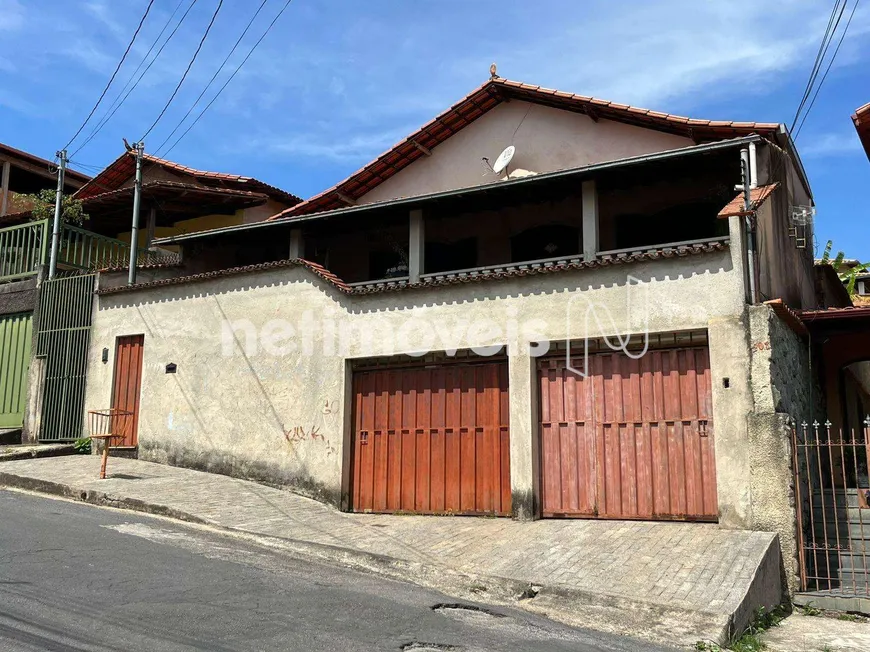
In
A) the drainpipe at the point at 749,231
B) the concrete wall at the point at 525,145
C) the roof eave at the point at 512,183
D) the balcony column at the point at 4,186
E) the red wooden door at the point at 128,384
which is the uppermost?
the balcony column at the point at 4,186

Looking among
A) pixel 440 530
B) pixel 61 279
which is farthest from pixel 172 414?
pixel 440 530

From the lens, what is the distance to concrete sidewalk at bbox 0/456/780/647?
7.21m

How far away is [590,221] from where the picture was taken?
11844mm

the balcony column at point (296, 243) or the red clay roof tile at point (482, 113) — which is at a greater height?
the red clay roof tile at point (482, 113)

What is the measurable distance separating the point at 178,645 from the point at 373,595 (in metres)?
2.33

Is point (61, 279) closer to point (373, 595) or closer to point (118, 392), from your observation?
point (118, 392)

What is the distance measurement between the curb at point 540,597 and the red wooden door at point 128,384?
457 cm

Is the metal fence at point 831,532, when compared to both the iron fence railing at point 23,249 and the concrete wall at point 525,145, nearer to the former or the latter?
the concrete wall at point 525,145

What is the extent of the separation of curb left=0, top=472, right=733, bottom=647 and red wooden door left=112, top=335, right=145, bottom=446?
15.0 feet

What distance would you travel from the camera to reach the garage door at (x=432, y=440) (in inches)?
449

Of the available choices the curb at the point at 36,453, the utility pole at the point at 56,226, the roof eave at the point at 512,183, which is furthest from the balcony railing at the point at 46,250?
the curb at the point at 36,453

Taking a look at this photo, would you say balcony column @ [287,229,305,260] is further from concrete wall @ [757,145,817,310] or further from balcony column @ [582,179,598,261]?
concrete wall @ [757,145,817,310]

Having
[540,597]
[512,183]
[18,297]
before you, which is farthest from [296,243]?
[540,597]

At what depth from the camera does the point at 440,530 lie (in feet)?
34.3
